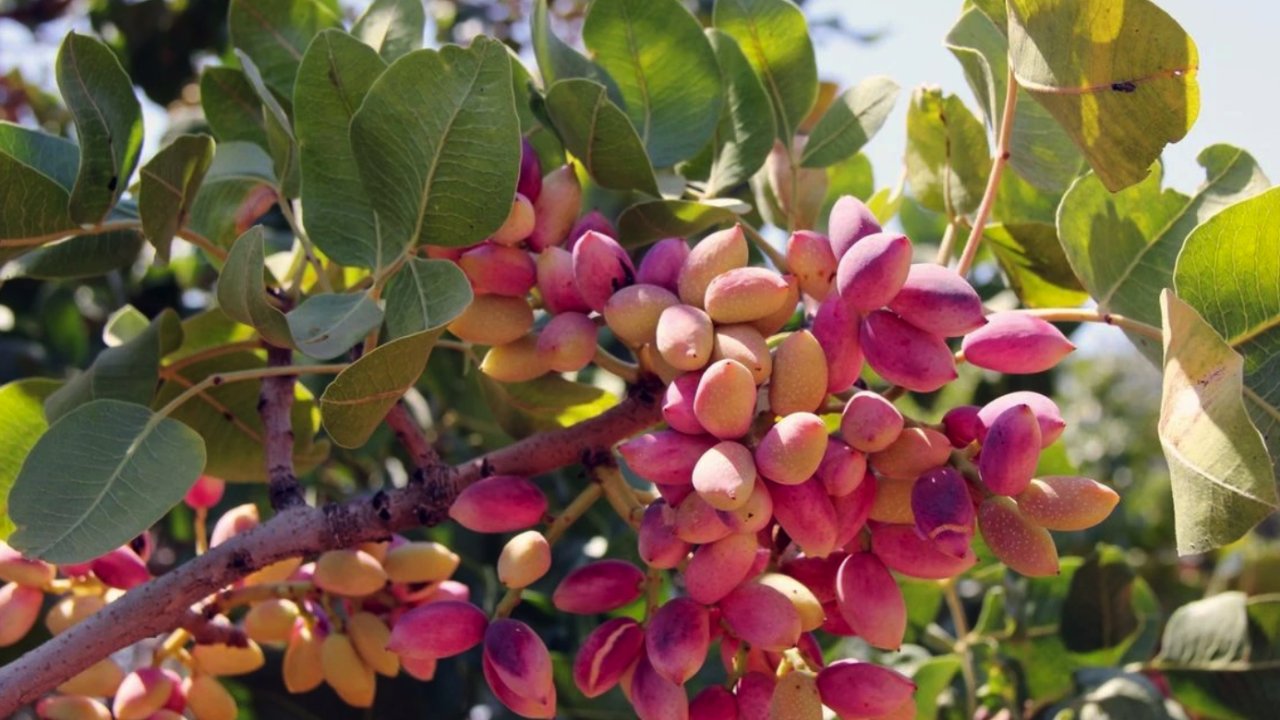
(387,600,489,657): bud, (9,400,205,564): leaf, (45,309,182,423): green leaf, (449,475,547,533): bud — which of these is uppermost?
(9,400,205,564): leaf

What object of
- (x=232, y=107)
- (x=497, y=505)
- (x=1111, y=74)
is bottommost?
(x=497, y=505)

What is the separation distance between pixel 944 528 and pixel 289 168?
593mm

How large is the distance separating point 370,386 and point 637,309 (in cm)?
18

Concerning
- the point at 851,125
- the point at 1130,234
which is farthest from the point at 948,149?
the point at 1130,234

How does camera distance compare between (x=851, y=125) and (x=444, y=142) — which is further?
(x=851, y=125)

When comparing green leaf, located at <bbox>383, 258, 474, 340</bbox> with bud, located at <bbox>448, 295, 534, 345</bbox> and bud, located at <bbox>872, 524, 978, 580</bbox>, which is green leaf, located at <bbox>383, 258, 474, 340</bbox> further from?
bud, located at <bbox>872, 524, 978, 580</bbox>

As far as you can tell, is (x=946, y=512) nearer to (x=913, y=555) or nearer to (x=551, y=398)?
(x=913, y=555)

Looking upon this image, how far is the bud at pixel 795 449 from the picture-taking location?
0.74m

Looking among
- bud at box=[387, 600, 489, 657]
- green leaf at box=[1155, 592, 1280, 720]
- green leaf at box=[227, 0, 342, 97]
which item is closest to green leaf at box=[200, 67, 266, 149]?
green leaf at box=[227, 0, 342, 97]

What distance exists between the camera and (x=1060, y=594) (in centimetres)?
140

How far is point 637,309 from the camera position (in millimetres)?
836

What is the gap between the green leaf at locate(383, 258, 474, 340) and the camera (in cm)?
79

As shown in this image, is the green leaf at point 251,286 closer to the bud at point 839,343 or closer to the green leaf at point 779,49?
the bud at point 839,343

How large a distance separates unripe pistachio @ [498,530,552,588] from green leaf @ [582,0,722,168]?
35cm
